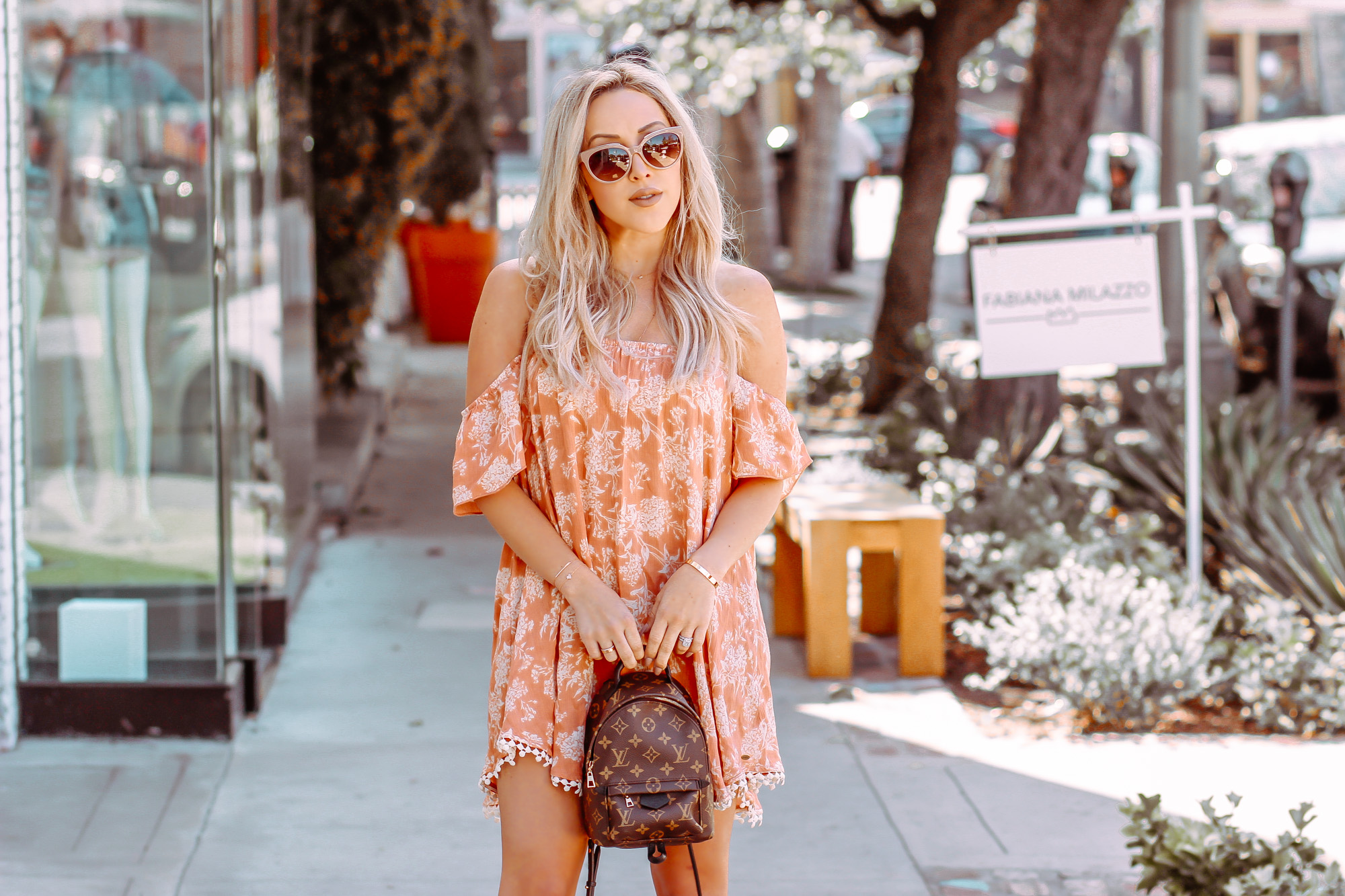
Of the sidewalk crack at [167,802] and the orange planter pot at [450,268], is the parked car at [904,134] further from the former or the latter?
the sidewalk crack at [167,802]

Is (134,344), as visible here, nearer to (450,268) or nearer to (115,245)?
(115,245)

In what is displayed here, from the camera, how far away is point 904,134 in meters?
26.7

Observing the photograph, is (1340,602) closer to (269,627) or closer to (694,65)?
(269,627)

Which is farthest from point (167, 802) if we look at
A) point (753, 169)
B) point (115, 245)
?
point (753, 169)

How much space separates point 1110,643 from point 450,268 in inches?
419

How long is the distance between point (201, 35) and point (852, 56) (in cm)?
1166

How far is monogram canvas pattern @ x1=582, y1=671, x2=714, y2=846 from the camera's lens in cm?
236

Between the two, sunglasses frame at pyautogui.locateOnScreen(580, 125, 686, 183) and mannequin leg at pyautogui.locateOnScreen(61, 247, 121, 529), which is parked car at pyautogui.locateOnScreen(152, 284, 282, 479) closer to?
mannequin leg at pyautogui.locateOnScreen(61, 247, 121, 529)

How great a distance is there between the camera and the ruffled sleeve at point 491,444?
2.52m

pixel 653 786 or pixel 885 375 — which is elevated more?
pixel 885 375

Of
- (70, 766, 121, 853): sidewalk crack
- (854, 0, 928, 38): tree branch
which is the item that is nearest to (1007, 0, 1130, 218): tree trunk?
(854, 0, 928, 38): tree branch

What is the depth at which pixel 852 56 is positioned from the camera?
1555 centimetres

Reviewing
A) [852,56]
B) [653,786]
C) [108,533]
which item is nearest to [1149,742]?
[653,786]

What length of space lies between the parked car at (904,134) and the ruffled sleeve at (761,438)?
2445 cm
